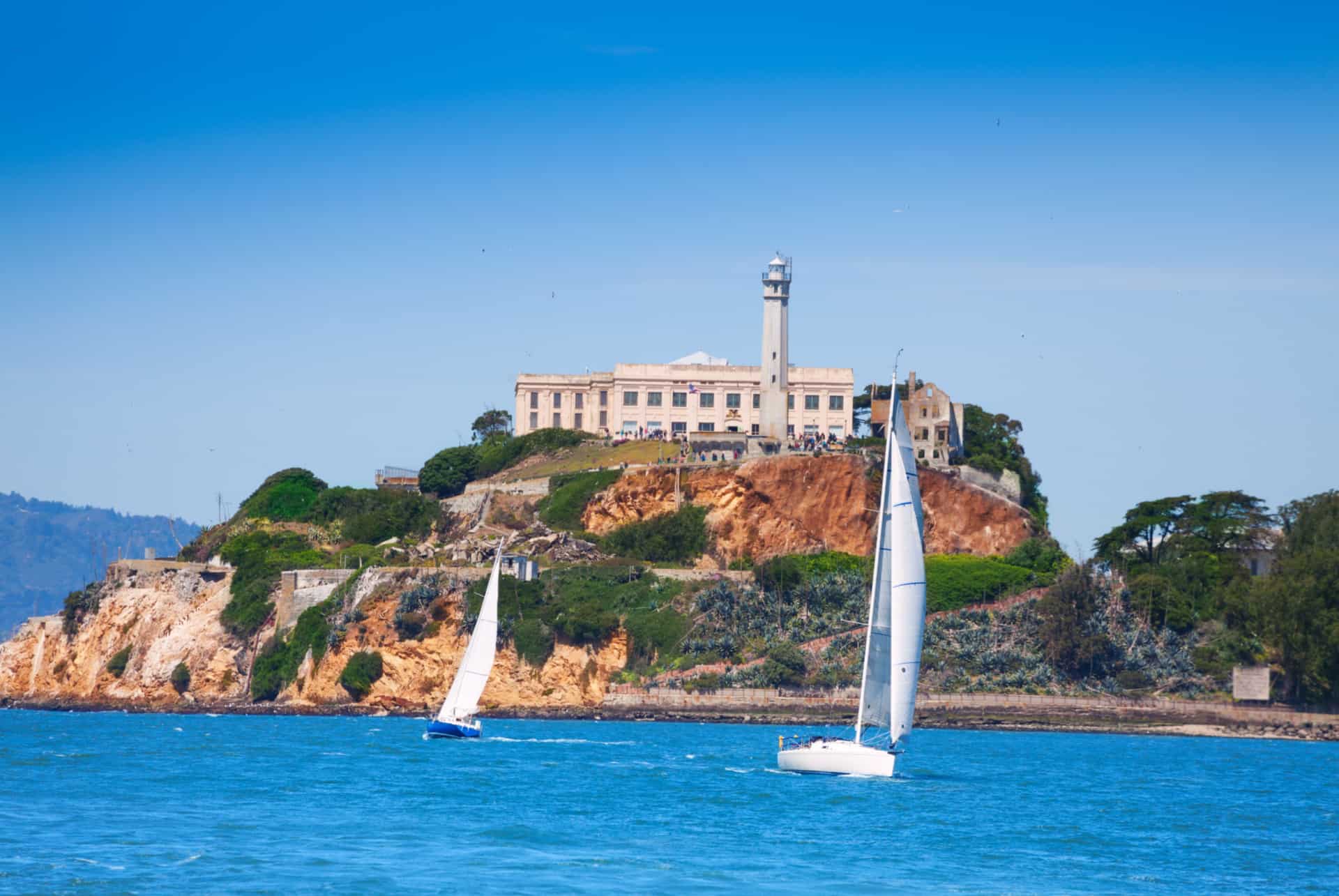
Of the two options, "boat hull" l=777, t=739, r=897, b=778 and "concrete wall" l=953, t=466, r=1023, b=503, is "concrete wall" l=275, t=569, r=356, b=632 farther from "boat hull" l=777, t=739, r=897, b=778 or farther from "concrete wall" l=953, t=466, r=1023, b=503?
"boat hull" l=777, t=739, r=897, b=778

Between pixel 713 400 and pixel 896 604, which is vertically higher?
pixel 713 400

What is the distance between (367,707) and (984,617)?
29.4m

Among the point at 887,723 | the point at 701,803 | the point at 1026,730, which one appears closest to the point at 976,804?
the point at 887,723

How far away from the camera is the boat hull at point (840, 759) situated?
155 ft

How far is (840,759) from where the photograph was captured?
47750mm

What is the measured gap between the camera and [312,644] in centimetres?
8794

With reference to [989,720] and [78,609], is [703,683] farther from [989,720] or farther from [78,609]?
[78,609]

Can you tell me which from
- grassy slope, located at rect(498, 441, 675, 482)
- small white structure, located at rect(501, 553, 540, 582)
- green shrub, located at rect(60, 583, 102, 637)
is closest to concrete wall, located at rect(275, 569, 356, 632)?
small white structure, located at rect(501, 553, 540, 582)

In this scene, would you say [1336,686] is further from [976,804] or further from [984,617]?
[976,804]

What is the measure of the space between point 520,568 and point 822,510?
16.7 m

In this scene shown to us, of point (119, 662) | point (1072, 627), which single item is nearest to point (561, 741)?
point (1072, 627)

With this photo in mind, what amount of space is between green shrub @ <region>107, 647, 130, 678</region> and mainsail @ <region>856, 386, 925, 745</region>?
59265mm

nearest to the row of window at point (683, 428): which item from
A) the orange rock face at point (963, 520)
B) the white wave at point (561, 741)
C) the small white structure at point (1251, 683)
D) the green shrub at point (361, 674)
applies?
the orange rock face at point (963, 520)

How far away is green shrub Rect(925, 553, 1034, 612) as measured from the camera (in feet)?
286
